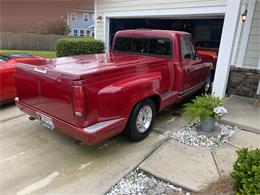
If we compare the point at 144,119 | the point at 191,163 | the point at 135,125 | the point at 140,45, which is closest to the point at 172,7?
Result: the point at 140,45

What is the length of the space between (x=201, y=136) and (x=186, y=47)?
2.02 m

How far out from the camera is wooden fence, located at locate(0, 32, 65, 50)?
2172 cm

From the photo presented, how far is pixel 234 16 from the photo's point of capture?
4516 millimetres

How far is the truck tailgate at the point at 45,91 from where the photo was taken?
277 cm

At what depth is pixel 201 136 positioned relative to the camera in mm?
3955

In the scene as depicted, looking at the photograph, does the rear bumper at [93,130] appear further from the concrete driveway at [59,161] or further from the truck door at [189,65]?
the truck door at [189,65]

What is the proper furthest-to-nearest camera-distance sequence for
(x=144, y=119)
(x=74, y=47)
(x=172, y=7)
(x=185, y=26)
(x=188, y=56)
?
(x=185, y=26) < (x=74, y=47) < (x=172, y=7) < (x=188, y=56) < (x=144, y=119)

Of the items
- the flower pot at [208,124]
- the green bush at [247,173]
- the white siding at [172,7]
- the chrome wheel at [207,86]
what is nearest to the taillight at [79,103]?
the green bush at [247,173]

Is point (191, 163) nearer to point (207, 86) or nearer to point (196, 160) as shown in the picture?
point (196, 160)

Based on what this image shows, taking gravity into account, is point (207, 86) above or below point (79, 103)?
below

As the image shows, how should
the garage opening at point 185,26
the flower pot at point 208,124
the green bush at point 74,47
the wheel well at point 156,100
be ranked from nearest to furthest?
the wheel well at point 156,100
the flower pot at point 208,124
the green bush at point 74,47
the garage opening at point 185,26

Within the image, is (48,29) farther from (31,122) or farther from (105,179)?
(105,179)

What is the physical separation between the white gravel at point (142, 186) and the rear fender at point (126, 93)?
A: 88 centimetres

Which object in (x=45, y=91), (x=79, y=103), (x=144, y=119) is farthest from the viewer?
(x=144, y=119)
